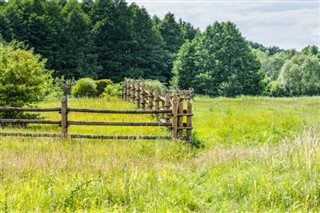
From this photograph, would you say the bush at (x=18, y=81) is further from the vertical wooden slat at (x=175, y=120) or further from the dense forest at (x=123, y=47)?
the dense forest at (x=123, y=47)

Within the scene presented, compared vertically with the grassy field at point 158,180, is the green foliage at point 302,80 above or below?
above

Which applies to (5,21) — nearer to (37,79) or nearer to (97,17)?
(97,17)

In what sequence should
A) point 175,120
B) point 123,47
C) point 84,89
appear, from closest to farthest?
point 175,120 < point 84,89 < point 123,47

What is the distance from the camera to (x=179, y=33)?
8600cm

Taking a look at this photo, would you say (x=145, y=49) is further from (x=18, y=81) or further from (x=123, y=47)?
(x=18, y=81)

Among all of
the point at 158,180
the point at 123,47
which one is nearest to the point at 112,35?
the point at 123,47

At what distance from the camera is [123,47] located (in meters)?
68.4

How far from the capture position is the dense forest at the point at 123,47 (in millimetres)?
57688

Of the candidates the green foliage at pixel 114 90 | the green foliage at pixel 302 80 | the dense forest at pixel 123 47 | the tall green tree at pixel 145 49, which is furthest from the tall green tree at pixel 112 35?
the green foliage at pixel 302 80

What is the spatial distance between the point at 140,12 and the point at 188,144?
6580 cm

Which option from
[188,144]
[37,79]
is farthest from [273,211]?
[37,79]

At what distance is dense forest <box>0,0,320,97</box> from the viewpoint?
57.7 m

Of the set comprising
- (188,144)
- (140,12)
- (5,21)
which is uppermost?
(140,12)

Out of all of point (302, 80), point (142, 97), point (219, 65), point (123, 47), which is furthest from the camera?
point (302, 80)
